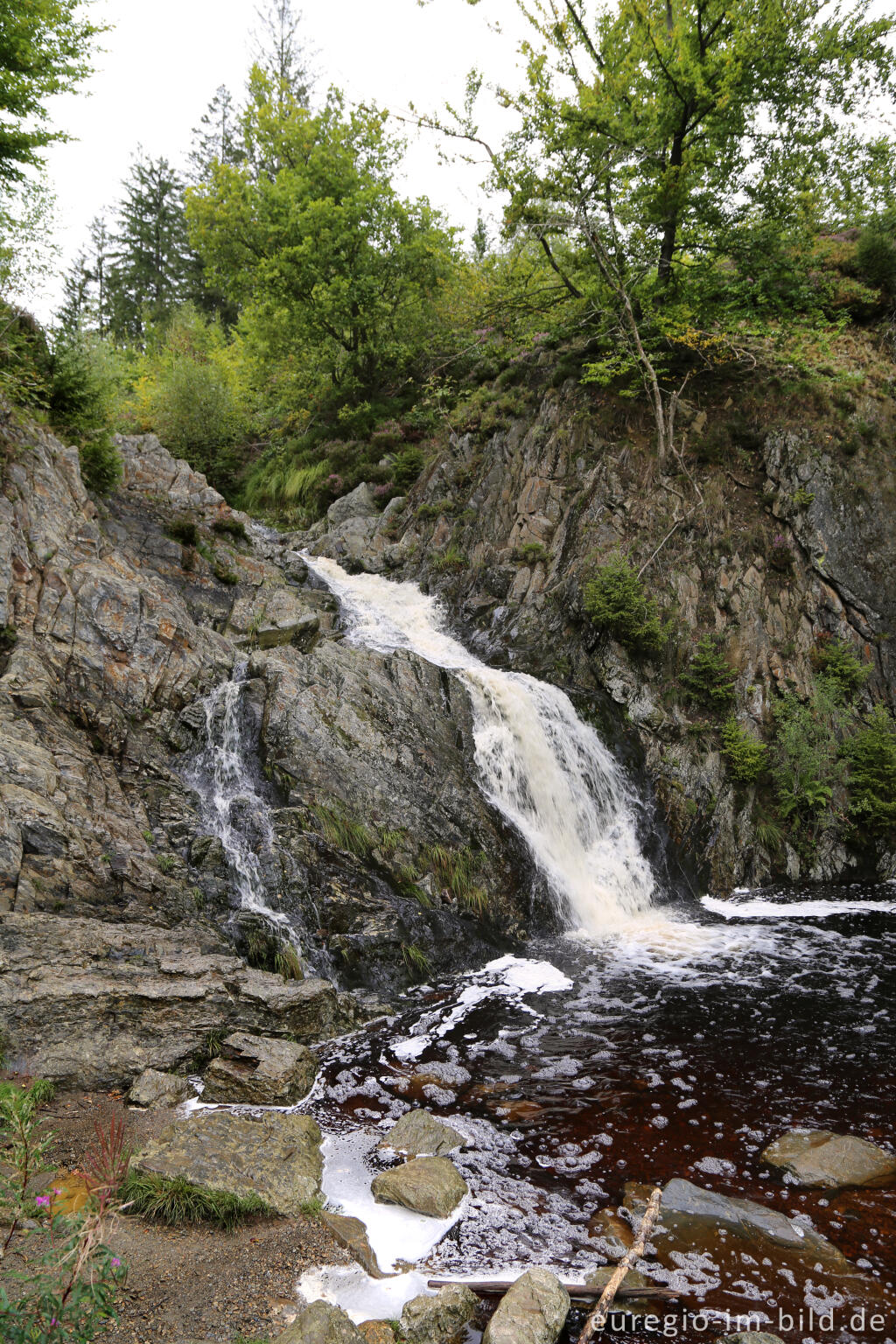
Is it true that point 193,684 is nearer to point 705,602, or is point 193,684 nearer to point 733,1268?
point 733,1268

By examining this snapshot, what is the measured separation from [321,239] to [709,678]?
53.9ft

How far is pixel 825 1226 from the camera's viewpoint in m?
4.91

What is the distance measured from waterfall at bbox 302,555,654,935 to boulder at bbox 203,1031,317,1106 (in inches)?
221

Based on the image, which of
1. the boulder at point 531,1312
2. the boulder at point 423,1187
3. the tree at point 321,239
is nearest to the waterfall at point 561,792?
the boulder at point 423,1187

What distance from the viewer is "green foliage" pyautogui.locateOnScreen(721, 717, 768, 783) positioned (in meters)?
14.0

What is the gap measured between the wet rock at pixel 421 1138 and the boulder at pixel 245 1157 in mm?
636

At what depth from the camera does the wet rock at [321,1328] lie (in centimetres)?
348

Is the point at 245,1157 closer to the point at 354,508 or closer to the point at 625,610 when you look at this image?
the point at 625,610

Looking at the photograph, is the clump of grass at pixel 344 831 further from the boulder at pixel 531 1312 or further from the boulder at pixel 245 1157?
the boulder at pixel 531 1312

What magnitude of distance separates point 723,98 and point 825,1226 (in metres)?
19.5

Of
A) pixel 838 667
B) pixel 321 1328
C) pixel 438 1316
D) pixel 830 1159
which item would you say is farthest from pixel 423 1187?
pixel 838 667

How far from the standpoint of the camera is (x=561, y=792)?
12.6 meters

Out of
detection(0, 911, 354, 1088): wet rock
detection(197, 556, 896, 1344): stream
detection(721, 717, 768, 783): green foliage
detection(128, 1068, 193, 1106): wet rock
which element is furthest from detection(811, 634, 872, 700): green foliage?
detection(128, 1068, 193, 1106): wet rock

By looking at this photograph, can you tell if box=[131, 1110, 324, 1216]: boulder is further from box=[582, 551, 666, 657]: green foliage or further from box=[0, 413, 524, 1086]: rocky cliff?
box=[582, 551, 666, 657]: green foliage
